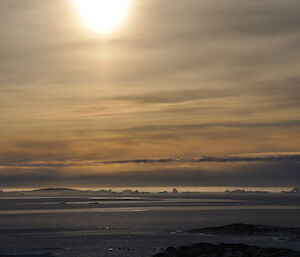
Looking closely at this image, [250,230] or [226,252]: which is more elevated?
[250,230]

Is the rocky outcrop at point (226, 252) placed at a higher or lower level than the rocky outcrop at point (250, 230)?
lower

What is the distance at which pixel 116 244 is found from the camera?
77.9 meters

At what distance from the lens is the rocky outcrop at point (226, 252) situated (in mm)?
58147

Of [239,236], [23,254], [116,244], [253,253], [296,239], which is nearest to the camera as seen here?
[253,253]

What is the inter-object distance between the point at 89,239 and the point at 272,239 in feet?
96.9

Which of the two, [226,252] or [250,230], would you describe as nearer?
[226,252]

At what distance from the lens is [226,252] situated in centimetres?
5916

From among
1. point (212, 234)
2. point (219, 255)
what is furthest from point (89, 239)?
point (219, 255)

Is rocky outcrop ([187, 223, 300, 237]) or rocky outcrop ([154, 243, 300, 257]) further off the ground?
rocky outcrop ([187, 223, 300, 237])

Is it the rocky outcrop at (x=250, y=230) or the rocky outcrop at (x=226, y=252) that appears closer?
the rocky outcrop at (x=226, y=252)

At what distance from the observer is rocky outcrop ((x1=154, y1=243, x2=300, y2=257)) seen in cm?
5815

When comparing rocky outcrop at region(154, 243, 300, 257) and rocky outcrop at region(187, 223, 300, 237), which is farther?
rocky outcrop at region(187, 223, 300, 237)

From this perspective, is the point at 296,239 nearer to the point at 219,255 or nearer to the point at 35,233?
the point at 219,255

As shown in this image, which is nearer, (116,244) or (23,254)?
(23,254)
